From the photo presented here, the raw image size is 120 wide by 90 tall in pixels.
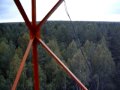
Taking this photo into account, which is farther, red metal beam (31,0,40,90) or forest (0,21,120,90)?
forest (0,21,120,90)

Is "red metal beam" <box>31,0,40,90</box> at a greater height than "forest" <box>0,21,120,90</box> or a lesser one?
greater

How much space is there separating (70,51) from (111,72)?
2726mm

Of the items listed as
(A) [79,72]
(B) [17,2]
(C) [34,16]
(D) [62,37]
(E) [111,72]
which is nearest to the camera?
(B) [17,2]

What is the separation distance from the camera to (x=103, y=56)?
18359 millimetres

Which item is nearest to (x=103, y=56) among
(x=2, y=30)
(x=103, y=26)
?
(x=103, y=26)

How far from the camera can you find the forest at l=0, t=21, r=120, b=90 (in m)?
16.1

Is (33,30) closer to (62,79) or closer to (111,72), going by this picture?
(62,79)

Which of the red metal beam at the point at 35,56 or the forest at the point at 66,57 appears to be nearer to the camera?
the red metal beam at the point at 35,56

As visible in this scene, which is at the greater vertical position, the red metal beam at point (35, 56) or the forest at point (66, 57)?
the red metal beam at point (35, 56)

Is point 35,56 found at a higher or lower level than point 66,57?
higher

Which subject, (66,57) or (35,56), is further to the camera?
(66,57)

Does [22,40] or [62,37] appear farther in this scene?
[62,37]

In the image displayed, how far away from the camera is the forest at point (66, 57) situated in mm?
16141

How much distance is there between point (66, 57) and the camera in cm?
1842
